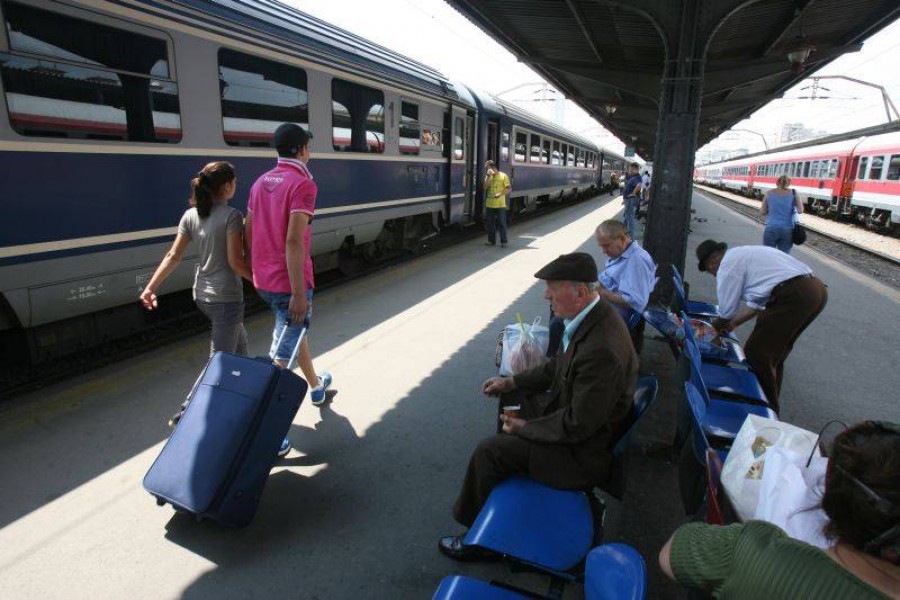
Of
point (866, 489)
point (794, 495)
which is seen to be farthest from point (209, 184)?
point (866, 489)

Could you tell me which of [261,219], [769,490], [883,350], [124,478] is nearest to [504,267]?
[883,350]

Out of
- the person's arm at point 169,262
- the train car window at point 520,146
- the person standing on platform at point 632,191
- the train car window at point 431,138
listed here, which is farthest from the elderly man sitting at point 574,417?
the train car window at point 520,146

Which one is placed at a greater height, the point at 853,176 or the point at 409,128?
the point at 409,128

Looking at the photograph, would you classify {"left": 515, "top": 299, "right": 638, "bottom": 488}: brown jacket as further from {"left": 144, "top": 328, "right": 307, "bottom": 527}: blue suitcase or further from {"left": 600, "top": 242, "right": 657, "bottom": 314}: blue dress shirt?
{"left": 600, "top": 242, "right": 657, "bottom": 314}: blue dress shirt

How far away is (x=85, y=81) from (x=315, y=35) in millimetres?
3066

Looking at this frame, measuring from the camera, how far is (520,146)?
1538 cm

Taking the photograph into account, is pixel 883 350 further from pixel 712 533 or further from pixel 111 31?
pixel 111 31

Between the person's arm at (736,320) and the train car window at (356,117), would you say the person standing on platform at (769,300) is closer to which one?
the person's arm at (736,320)

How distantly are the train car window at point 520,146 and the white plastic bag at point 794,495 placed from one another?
13.8 meters

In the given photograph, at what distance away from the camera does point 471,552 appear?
8.62ft

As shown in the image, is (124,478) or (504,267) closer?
(124,478)

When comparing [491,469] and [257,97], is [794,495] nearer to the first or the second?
[491,469]

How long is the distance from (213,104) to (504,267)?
558 cm

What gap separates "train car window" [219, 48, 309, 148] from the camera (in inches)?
206
